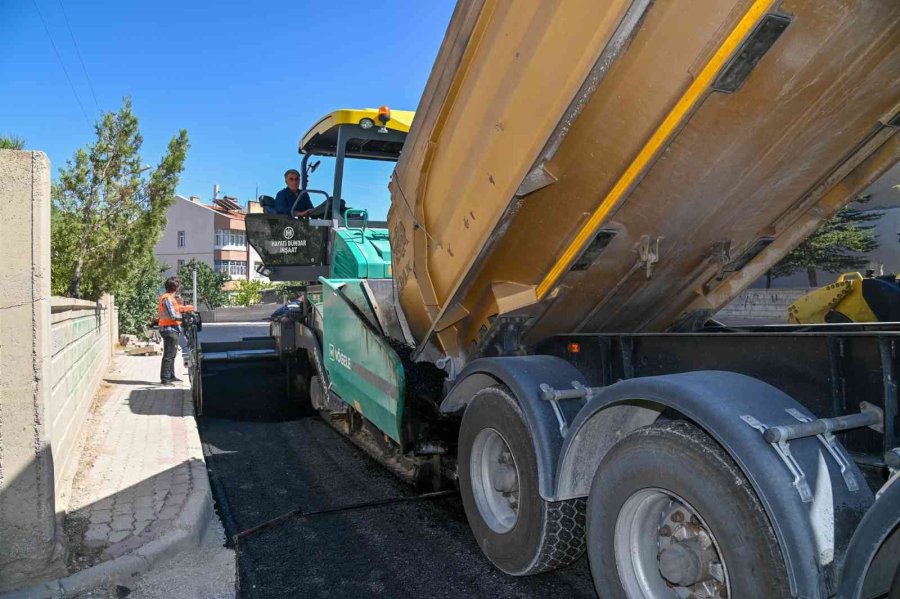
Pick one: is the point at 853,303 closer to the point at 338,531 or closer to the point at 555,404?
the point at 555,404

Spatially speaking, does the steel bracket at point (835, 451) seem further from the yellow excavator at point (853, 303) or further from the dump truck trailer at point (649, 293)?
the yellow excavator at point (853, 303)

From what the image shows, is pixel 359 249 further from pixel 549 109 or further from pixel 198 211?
pixel 198 211

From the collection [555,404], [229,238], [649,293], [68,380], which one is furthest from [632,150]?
[229,238]

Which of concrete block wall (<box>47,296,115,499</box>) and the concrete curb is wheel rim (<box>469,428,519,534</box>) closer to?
the concrete curb

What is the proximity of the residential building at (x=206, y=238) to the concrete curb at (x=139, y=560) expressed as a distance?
1931 inches

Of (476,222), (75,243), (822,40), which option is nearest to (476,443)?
(476,222)

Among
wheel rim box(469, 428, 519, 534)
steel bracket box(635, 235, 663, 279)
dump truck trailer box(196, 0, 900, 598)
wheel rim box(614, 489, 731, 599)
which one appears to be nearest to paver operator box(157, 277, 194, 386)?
dump truck trailer box(196, 0, 900, 598)

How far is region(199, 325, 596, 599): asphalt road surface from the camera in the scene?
128 inches

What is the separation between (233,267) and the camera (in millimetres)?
53438

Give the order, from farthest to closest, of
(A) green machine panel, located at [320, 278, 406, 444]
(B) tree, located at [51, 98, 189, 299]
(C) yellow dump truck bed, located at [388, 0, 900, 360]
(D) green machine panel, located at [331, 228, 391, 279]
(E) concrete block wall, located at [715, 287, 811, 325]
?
(E) concrete block wall, located at [715, 287, 811, 325], (B) tree, located at [51, 98, 189, 299], (D) green machine panel, located at [331, 228, 391, 279], (A) green machine panel, located at [320, 278, 406, 444], (C) yellow dump truck bed, located at [388, 0, 900, 360]

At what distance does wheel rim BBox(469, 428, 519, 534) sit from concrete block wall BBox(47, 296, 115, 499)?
223 centimetres

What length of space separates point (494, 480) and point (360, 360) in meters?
1.69

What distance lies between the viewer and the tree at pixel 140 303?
16.5m

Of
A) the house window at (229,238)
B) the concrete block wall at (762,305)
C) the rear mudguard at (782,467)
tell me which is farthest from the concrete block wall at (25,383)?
the house window at (229,238)
